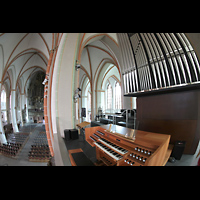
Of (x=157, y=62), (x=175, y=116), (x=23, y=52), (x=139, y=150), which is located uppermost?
(x=23, y=52)

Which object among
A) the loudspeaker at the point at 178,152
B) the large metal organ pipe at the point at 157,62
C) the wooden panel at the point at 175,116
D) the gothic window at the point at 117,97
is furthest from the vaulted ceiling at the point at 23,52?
the gothic window at the point at 117,97

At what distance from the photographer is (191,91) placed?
1.69 meters

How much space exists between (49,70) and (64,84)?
4.22 ft

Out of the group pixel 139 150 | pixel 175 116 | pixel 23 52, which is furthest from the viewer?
pixel 23 52

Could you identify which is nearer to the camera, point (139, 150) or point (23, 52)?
point (139, 150)

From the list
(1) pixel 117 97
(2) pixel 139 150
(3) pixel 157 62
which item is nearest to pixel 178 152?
(2) pixel 139 150

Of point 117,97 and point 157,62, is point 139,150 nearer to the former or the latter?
point 157,62

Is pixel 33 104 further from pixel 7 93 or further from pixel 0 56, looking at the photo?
pixel 7 93

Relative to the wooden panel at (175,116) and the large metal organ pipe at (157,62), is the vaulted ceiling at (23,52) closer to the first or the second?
the large metal organ pipe at (157,62)

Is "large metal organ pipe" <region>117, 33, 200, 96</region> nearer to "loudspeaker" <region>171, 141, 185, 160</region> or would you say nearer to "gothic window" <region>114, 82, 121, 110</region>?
"loudspeaker" <region>171, 141, 185, 160</region>

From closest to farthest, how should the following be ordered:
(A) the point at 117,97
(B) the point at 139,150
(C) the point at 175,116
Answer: (B) the point at 139,150, (C) the point at 175,116, (A) the point at 117,97

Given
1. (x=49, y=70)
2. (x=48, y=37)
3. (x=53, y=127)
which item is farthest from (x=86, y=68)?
(x=53, y=127)

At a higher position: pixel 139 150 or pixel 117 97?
pixel 117 97
